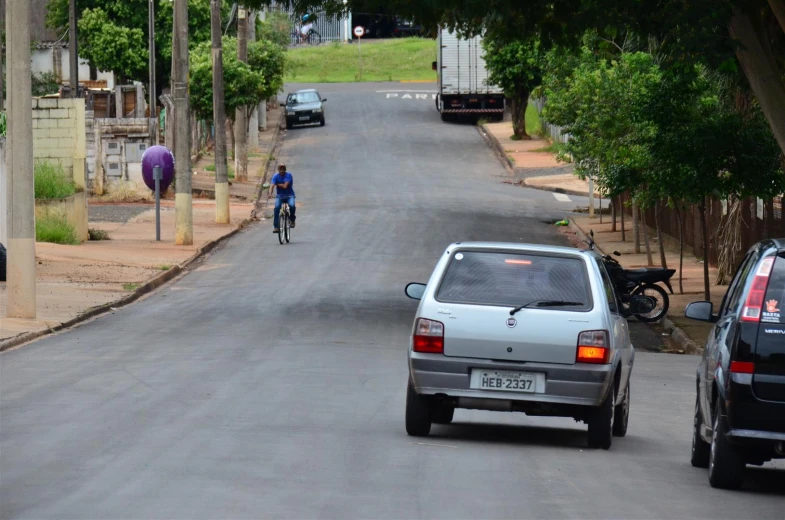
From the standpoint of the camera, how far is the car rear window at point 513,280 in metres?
10.3

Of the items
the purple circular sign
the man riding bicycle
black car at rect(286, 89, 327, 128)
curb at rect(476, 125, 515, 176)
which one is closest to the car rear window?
the man riding bicycle

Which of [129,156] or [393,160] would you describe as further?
[393,160]

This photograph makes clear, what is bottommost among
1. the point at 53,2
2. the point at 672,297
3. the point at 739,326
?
the point at 672,297

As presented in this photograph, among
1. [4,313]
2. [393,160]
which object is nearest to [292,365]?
[4,313]

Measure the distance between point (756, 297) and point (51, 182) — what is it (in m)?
26.1

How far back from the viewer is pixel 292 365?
1531 cm

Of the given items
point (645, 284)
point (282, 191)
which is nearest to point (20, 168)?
point (645, 284)

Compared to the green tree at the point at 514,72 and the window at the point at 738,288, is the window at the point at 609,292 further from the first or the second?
the green tree at the point at 514,72

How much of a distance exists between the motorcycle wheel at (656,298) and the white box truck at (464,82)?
134 feet

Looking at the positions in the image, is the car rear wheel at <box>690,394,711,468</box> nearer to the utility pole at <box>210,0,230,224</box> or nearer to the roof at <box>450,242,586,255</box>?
the roof at <box>450,242,586,255</box>

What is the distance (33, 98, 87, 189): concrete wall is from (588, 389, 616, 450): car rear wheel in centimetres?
2401

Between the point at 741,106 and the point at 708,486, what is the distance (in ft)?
57.6

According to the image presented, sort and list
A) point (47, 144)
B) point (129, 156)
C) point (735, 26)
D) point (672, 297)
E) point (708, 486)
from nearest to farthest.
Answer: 1. point (708, 486)
2. point (735, 26)
3. point (672, 297)
4. point (47, 144)
5. point (129, 156)

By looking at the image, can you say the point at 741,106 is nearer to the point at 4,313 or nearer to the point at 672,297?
the point at 672,297
